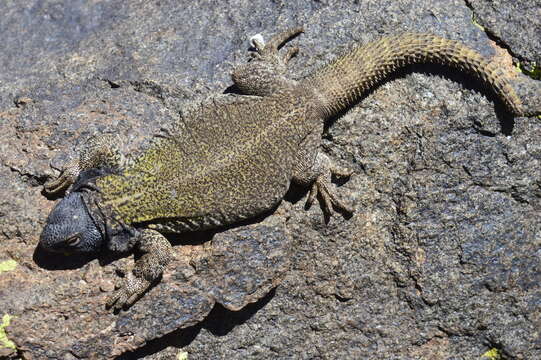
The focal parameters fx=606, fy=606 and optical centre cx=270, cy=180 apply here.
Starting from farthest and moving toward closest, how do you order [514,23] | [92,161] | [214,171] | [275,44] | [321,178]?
[514,23]
[275,44]
[321,178]
[92,161]
[214,171]

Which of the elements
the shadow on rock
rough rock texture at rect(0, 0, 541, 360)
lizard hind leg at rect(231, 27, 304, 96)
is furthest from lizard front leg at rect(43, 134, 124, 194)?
lizard hind leg at rect(231, 27, 304, 96)

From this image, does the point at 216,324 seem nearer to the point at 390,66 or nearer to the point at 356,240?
the point at 356,240

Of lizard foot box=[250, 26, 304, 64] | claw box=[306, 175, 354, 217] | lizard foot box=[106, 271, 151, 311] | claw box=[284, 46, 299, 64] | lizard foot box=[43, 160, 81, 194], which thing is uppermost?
lizard foot box=[250, 26, 304, 64]

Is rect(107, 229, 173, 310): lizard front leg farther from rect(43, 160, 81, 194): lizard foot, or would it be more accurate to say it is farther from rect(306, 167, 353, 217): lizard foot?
rect(306, 167, 353, 217): lizard foot

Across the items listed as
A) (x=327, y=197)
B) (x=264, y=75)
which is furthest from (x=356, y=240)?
(x=264, y=75)

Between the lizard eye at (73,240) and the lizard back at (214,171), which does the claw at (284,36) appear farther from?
the lizard eye at (73,240)
